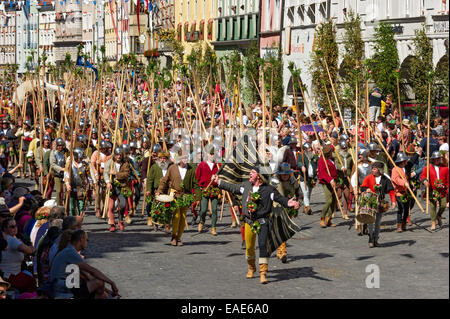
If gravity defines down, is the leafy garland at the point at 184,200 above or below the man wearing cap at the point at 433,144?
below

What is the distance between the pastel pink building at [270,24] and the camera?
52.9 m

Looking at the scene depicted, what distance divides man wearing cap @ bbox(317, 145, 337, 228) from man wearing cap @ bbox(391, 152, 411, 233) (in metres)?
1.32

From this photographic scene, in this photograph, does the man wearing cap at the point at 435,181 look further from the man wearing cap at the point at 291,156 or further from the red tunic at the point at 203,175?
the red tunic at the point at 203,175

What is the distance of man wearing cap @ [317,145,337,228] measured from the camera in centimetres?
2036

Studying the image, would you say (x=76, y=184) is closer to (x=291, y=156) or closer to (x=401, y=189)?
(x=291, y=156)

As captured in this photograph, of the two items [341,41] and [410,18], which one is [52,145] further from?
[341,41]

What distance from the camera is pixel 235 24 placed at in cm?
6184

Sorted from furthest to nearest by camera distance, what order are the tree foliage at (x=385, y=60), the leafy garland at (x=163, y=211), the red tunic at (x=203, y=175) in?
the tree foliage at (x=385, y=60) → the red tunic at (x=203, y=175) → the leafy garland at (x=163, y=211)

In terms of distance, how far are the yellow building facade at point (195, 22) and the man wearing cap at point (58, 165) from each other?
44.3m

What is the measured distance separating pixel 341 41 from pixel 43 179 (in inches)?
727

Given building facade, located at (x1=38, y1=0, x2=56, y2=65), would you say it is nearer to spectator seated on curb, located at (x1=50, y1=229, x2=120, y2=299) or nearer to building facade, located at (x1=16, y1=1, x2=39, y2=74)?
building facade, located at (x1=16, y1=1, x2=39, y2=74)

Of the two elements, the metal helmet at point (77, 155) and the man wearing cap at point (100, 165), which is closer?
the metal helmet at point (77, 155)

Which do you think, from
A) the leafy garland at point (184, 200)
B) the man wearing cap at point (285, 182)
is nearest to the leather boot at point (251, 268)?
the man wearing cap at point (285, 182)
